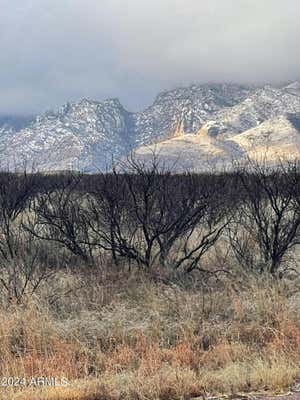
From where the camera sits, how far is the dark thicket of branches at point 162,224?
945 cm

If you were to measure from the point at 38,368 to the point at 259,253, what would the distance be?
248 inches

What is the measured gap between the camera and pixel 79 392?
443 centimetres

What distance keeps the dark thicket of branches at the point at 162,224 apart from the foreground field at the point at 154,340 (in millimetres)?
1304

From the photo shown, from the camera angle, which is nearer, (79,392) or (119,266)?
(79,392)

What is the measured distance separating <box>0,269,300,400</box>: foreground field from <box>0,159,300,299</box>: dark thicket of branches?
1.30 metres

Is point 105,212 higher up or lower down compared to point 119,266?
higher up

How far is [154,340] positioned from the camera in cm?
598

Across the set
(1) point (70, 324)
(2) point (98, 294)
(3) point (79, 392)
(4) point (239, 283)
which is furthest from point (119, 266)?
(3) point (79, 392)

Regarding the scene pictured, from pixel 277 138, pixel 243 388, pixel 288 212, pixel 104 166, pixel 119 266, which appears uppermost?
pixel 277 138

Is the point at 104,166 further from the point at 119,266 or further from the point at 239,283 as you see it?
the point at 239,283

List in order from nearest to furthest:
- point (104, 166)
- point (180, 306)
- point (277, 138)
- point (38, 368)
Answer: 1. point (38, 368)
2. point (180, 306)
3. point (104, 166)
4. point (277, 138)

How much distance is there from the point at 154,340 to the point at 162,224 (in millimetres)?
3726

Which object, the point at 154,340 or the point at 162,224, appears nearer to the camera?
the point at 154,340

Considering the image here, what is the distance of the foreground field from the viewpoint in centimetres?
458
